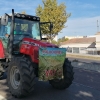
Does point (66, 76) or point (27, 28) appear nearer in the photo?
point (66, 76)

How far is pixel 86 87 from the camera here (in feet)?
28.7

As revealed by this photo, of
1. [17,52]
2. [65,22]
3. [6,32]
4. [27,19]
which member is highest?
[65,22]

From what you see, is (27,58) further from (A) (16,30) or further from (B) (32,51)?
(A) (16,30)

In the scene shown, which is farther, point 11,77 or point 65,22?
point 65,22

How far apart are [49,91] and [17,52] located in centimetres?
195

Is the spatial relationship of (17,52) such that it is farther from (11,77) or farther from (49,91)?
(49,91)

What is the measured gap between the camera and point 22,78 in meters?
6.74

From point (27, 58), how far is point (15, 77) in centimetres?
79

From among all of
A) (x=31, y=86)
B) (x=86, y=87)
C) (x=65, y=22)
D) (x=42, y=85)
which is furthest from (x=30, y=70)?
(x=65, y=22)

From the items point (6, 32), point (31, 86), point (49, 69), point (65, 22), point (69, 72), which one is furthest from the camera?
point (65, 22)

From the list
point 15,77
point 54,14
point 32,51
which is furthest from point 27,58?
point 54,14

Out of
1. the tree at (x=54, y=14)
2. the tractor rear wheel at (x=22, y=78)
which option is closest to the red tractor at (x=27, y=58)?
the tractor rear wheel at (x=22, y=78)

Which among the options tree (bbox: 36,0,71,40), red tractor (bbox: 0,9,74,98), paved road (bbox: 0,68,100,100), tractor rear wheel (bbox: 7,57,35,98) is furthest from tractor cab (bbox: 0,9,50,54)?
tree (bbox: 36,0,71,40)

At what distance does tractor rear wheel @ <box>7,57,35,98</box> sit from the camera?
671 centimetres
